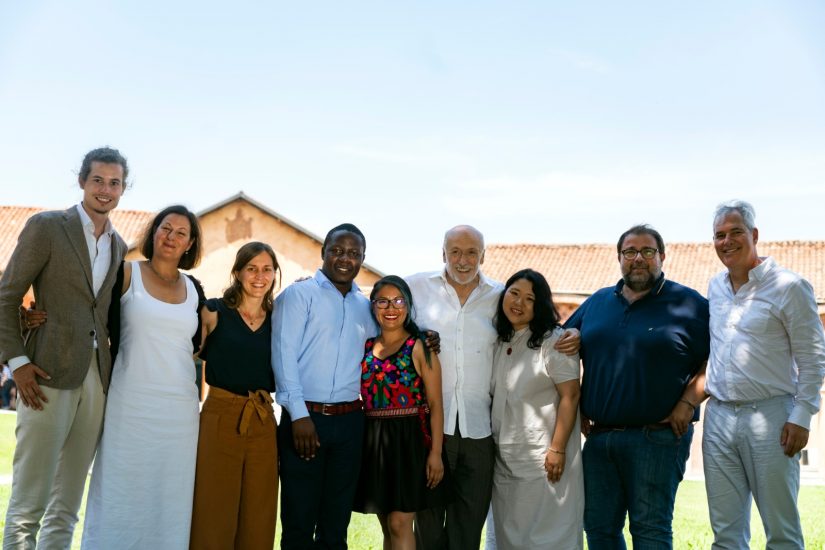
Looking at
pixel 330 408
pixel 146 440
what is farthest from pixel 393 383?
pixel 146 440

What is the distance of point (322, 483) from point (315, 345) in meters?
0.85

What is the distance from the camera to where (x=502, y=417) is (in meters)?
4.89

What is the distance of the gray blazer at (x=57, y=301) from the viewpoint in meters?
4.19

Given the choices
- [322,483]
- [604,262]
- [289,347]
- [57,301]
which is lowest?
[322,483]

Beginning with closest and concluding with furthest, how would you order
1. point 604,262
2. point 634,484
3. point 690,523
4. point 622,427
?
point 634,484 < point 622,427 < point 690,523 < point 604,262

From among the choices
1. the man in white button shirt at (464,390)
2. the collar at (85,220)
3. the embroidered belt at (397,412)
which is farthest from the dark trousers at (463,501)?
the collar at (85,220)

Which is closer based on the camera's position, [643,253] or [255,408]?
[255,408]

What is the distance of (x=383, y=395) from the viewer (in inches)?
185

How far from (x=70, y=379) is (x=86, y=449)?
0.44 meters

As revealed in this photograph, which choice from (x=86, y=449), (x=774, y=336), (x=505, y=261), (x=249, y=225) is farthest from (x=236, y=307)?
(x=505, y=261)

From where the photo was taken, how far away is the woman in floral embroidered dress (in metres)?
4.62

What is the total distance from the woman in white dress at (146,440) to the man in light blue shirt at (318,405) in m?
0.57

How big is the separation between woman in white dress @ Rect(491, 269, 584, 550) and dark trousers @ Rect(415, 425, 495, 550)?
0.35ft

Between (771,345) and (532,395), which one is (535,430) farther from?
(771,345)
